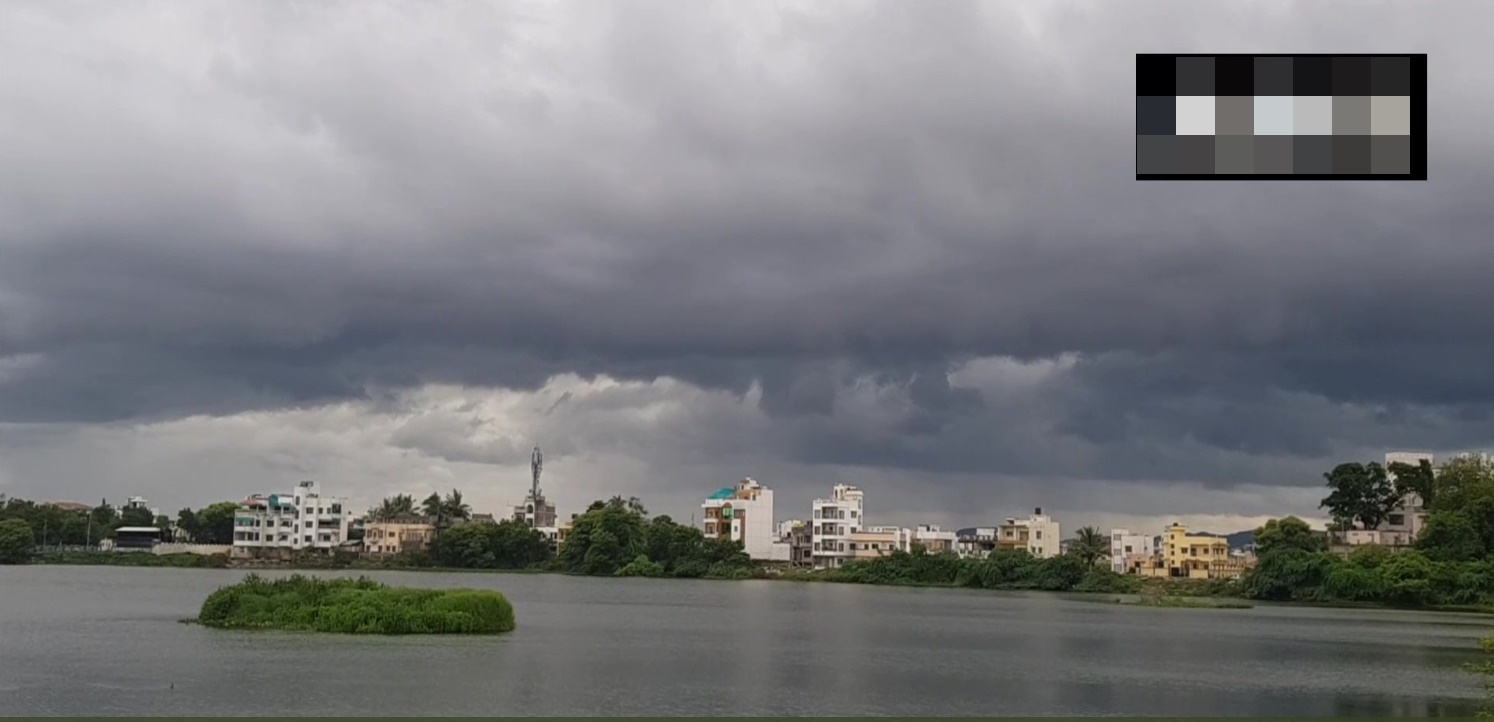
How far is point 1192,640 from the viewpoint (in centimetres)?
6066

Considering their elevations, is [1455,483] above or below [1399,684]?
above

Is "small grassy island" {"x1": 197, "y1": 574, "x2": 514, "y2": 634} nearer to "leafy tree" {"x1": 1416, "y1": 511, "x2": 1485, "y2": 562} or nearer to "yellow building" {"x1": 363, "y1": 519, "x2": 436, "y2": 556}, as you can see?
"leafy tree" {"x1": 1416, "y1": 511, "x2": 1485, "y2": 562}

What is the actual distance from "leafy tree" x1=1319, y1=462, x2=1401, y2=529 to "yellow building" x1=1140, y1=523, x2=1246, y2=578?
13674 millimetres

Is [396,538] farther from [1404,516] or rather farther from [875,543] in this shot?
[1404,516]

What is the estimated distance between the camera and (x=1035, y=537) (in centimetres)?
13538

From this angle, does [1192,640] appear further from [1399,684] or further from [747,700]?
[747,700]

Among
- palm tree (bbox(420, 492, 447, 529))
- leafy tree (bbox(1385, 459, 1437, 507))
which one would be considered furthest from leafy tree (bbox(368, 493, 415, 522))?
leafy tree (bbox(1385, 459, 1437, 507))

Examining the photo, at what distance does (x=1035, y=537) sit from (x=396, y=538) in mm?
62375

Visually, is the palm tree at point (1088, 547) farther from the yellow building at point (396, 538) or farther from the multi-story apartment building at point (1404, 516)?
the yellow building at point (396, 538)

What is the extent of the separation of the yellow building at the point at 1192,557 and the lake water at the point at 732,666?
48808 millimetres

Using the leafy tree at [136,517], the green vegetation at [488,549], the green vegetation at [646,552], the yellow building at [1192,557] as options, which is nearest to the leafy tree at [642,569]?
the green vegetation at [646,552]

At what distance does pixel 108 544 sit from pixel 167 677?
122505 millimetres

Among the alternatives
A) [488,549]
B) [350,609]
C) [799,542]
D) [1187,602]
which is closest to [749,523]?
[799,542]

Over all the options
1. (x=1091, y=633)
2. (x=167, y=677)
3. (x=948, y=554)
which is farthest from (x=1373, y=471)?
(x=167, y=677)
